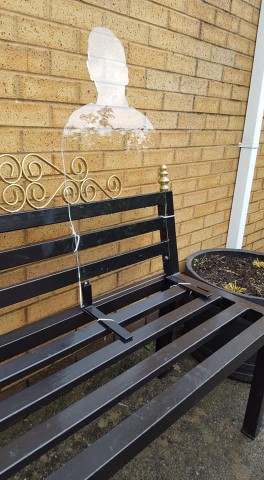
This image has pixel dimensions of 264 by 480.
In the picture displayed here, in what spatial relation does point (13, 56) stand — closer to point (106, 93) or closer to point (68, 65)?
point (68, 65)

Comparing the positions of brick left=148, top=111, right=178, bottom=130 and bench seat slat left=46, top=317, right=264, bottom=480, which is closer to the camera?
bench seat slat left=46, top=317, right=264, bottom=480

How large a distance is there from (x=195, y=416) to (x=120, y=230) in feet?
3.31

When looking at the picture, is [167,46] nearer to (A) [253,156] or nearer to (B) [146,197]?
(B) [146,197]

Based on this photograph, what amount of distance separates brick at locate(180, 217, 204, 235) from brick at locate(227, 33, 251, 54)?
1160 millimetres

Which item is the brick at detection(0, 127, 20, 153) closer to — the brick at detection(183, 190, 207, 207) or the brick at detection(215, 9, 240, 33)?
the brick at detection(183, 190, 207, 207)

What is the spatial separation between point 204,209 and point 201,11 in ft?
4.01

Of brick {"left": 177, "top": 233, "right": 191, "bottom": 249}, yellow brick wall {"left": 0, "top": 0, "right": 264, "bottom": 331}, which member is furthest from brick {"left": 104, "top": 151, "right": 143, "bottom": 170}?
brick {"left": 177, "top": 233, "right": 191, "bottom": 249}

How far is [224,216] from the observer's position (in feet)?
9.45

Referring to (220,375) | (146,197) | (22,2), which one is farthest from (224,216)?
(22,2)

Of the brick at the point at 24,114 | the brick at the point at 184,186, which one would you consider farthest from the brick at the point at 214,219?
the brick at the point at 24,114

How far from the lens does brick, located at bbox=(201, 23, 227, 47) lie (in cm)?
217

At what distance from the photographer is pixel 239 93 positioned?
8.56 feet

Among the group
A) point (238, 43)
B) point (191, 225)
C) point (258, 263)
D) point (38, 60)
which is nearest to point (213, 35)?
point (238, 43)

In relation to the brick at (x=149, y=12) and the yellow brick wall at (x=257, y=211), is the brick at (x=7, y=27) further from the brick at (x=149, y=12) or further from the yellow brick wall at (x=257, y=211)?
the yellow brick wall at (x=257, y=211)
